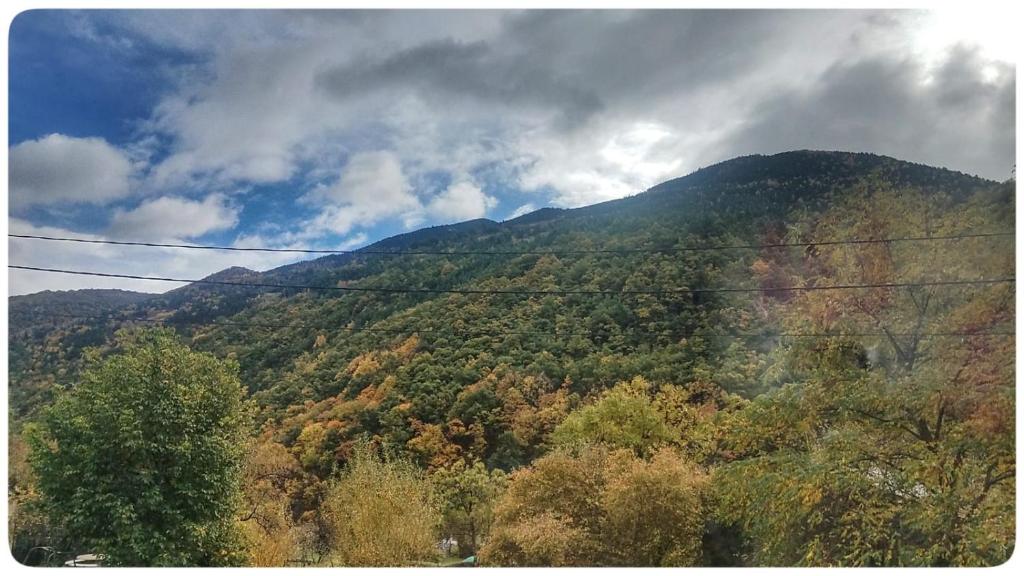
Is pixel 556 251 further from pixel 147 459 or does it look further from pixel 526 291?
pixel 147 459

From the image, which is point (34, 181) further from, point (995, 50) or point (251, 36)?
point (995, 50)

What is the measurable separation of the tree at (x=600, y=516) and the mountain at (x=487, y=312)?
4.07 feet

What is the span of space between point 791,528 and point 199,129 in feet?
19.2

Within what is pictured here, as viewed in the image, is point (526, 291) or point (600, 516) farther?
point (526, 291)

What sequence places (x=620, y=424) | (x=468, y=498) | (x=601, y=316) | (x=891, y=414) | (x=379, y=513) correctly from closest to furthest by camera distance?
(x=891, y=414), (x=379, y=513), (x=620, y=424), (x=468, y=498), (x=601, y=316)

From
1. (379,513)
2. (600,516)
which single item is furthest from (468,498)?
(600,516)

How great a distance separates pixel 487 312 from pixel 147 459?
3.62 metres

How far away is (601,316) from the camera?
7.20 meters

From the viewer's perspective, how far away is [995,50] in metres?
4.41

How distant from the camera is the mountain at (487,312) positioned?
6.14 m

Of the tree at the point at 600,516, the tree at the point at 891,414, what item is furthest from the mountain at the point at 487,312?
the tree at the point at 600,516

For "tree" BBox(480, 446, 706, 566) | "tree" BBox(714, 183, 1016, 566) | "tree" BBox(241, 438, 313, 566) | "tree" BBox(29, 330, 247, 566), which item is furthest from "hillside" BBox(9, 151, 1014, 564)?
"tree" BBox(29, 330, 247, 566)

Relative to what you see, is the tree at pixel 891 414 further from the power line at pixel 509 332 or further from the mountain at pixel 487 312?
the mountain at pixel 487 312

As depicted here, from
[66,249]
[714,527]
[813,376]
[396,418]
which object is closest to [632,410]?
[714,527]
